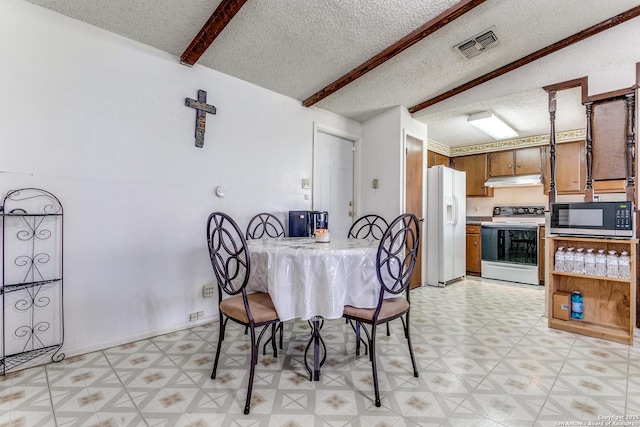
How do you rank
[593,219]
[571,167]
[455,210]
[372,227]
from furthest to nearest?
[455,210], [571,167], [372,227], [593,219]

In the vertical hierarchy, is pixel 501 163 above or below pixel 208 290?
above

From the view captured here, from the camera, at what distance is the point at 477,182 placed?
5.40 m

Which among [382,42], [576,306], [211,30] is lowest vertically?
[576,306]

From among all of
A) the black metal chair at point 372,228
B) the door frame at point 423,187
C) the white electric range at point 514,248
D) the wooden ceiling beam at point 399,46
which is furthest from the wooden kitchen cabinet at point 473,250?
the wooden ceiling beam at point 399,46

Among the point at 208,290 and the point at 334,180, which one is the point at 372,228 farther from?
the point at 208,290

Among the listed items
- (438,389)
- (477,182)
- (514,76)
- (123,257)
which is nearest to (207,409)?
(438,389)

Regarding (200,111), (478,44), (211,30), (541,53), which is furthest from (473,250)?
(211,30)

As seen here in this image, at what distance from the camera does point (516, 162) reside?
499cm

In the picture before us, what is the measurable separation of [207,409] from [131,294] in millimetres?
1308

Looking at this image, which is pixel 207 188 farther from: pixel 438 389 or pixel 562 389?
pixel 562 389

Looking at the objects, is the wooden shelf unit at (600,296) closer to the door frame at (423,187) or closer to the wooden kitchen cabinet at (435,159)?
the door frame at (423,187)

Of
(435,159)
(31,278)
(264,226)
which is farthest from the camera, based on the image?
(435,159)

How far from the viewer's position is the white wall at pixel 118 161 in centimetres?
201

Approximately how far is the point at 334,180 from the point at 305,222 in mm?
1164
